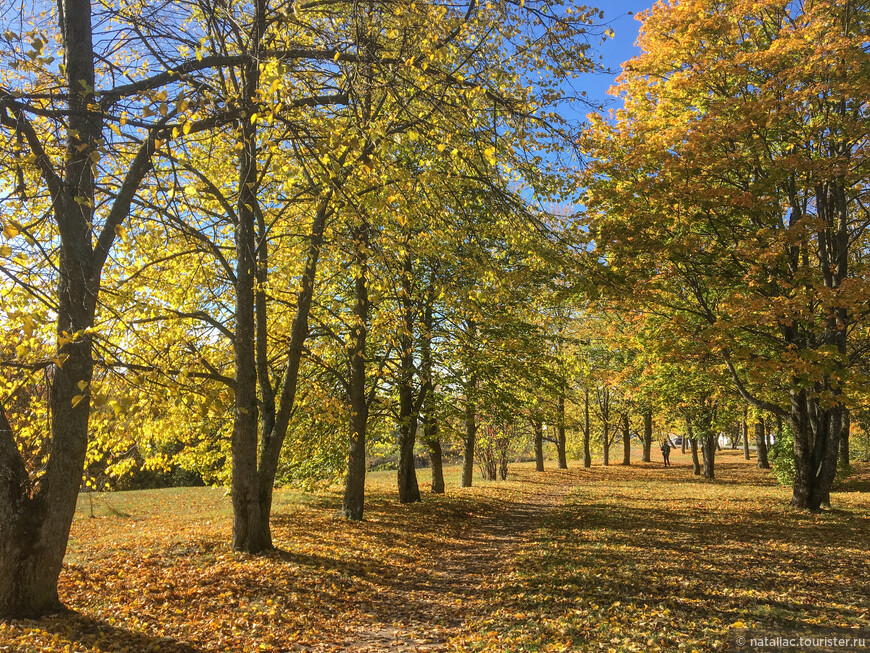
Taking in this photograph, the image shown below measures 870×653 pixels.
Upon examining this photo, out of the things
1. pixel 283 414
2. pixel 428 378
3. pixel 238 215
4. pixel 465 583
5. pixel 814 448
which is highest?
pixel 238 215

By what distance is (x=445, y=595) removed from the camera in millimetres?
7223

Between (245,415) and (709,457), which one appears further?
(709,457)

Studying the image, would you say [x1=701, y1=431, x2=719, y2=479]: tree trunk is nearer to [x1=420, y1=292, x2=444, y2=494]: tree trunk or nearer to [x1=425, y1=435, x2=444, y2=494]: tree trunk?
[x1=425, y1=435, x2=444, y2=494]: tree trunk

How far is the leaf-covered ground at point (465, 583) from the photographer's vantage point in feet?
17.5

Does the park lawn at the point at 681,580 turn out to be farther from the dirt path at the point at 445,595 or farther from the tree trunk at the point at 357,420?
the tree trunk at the point at 357,420

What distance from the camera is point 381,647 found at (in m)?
5.43

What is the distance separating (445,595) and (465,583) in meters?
0.61

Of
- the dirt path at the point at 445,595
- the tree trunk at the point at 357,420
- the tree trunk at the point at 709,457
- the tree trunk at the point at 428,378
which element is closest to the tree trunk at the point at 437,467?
the tree trunk at the point at 428,378

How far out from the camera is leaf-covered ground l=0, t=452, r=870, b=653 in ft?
17.5

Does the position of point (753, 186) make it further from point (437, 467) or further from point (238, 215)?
point (437, 467)

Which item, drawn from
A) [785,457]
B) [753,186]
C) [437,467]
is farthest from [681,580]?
[785,457]

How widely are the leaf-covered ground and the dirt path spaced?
33 mm

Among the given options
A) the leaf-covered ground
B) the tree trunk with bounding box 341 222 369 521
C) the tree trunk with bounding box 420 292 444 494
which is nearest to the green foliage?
the leaf-covered ground

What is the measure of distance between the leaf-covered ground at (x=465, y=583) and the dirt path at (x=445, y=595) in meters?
0.03
